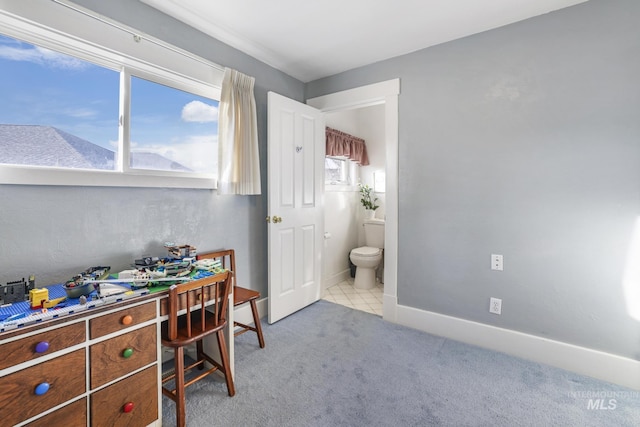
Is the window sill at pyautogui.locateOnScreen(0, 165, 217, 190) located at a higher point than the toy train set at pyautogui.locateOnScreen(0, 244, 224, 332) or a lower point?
higher

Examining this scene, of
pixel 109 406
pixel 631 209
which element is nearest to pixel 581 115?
pixel 631 209

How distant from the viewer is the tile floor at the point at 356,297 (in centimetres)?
308

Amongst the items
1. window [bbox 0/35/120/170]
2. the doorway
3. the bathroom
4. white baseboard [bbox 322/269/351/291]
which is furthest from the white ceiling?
white baseboard [bbox 322/269/351/291]

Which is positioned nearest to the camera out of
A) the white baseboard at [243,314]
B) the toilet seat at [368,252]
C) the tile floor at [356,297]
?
the white baseboard at [243,314]

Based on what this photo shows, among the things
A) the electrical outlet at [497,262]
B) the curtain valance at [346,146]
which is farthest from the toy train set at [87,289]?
the curtain valance at [346,146]

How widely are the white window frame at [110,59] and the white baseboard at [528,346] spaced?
2.14m

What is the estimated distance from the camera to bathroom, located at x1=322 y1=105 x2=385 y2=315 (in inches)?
148

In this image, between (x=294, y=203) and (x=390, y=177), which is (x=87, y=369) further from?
(x=390, y=177)

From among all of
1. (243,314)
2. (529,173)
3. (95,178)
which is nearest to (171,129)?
(95,178)

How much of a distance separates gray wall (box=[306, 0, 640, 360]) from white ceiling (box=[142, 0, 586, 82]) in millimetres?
143

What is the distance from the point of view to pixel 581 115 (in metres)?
1.92

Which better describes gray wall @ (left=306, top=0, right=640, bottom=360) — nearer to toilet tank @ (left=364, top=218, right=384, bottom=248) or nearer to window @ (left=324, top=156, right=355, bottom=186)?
toilet tank @ (left=364, top=218, right=384, bottom=248)

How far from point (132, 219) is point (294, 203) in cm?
137

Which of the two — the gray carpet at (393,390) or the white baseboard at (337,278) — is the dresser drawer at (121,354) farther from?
the white baseboard at (337,278)
